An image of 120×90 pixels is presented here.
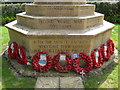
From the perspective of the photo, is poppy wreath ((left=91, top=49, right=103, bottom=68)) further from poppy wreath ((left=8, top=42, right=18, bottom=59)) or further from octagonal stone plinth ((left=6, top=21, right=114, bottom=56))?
poppy wreath ((left=8, top=42, right=18, bottom=59))

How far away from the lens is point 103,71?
501 centimetres

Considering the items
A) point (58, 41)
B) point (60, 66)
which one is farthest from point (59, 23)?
point (60, 66)

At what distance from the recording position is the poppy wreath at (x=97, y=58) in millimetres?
4990

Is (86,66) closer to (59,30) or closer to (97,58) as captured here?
(97,58)

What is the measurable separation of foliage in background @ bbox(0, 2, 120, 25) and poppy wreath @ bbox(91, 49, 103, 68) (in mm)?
10471

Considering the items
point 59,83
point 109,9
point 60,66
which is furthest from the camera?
point 109,9

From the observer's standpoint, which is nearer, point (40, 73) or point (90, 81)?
point (90, 81)

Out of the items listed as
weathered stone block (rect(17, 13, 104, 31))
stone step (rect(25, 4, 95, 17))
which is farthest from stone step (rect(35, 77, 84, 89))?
stone step (rect(25, 4, 95, 17))

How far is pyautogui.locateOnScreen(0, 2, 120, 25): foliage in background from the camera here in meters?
14.6

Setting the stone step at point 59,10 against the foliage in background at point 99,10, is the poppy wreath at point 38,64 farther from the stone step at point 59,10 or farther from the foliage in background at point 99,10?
the foliage in background at point 99,10

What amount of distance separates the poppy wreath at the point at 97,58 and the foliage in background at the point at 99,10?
10471 millimetres

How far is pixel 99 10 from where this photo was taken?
1588cm

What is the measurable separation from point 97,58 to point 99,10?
38.6ft

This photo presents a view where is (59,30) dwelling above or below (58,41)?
above
